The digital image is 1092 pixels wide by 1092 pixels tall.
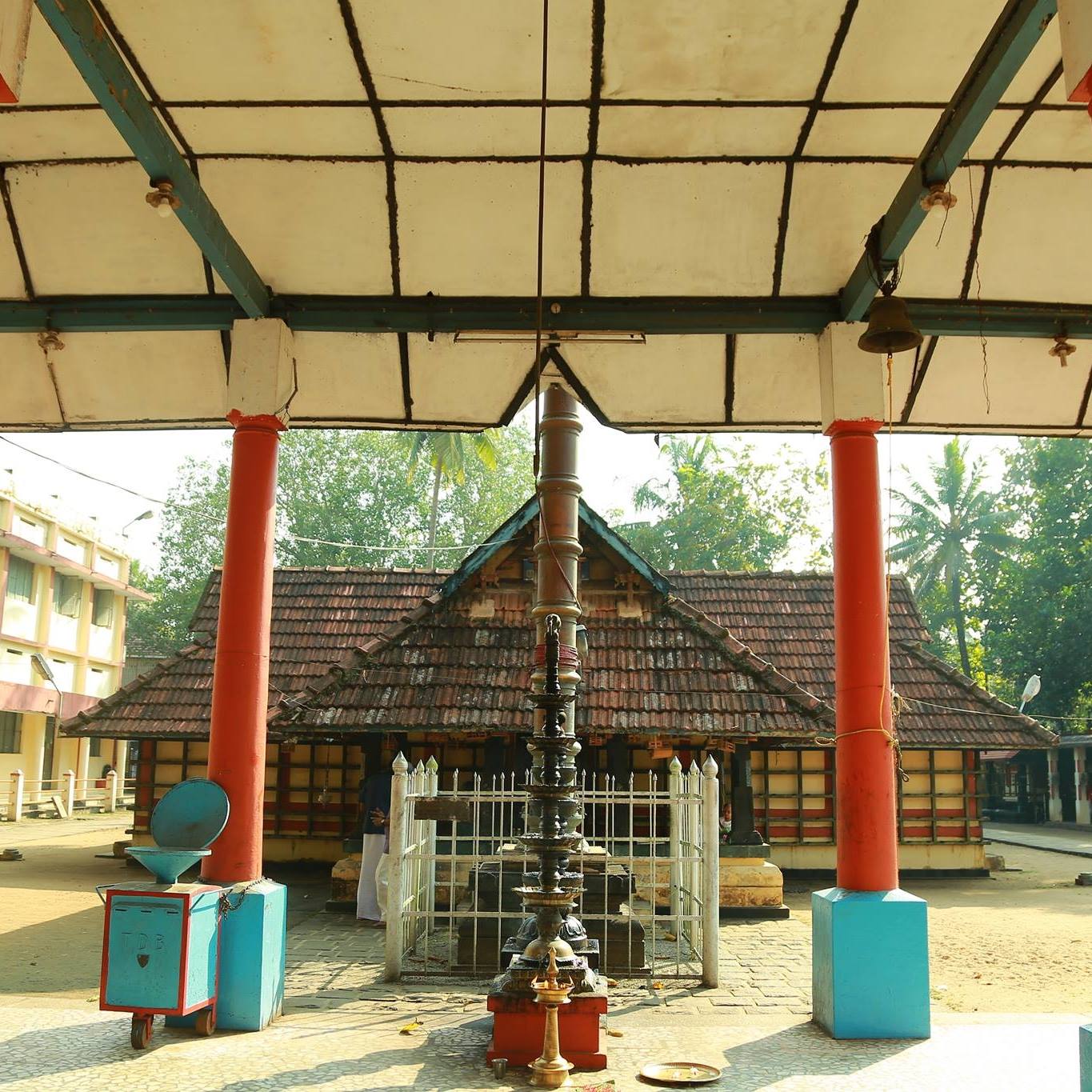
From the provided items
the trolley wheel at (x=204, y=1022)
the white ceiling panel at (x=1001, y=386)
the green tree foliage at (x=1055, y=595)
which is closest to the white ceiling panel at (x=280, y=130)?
the white ceiling panel at (x=1001, y=386)

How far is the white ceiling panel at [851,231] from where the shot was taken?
6422 mm

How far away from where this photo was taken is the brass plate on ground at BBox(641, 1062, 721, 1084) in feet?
17.9

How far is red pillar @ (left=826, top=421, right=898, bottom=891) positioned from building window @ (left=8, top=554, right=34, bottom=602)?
24.3 meters

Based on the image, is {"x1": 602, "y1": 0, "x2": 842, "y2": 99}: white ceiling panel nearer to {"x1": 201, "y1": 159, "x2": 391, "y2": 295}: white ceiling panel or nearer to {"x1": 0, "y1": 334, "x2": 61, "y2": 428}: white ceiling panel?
{"x1": 201, "y1": 159, "x2": 391, "y2": 295}: white ceiling panel

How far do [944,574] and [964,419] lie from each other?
3018 centimetres

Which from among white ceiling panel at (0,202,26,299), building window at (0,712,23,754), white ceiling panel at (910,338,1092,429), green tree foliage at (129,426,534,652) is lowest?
building window at (0,712,23,754)

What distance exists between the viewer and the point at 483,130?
6074 millimetres

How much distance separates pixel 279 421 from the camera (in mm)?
7270

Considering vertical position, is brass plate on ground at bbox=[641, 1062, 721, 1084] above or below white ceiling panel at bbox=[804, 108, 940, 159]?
below

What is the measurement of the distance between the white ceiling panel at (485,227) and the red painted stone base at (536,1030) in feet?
15.1

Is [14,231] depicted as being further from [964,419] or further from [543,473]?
[964,419]

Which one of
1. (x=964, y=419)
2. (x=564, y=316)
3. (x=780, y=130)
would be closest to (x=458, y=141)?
(x=564, y=316)

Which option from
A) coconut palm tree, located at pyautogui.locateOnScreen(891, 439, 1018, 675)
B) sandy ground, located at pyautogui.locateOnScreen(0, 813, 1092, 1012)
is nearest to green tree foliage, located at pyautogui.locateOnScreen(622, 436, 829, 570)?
coconut palm tree, located at pyautogui.locateOnScreen(891, 439, 1018, 675)

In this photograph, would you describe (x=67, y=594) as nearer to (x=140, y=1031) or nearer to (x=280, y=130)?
(x=140, y=1031)
